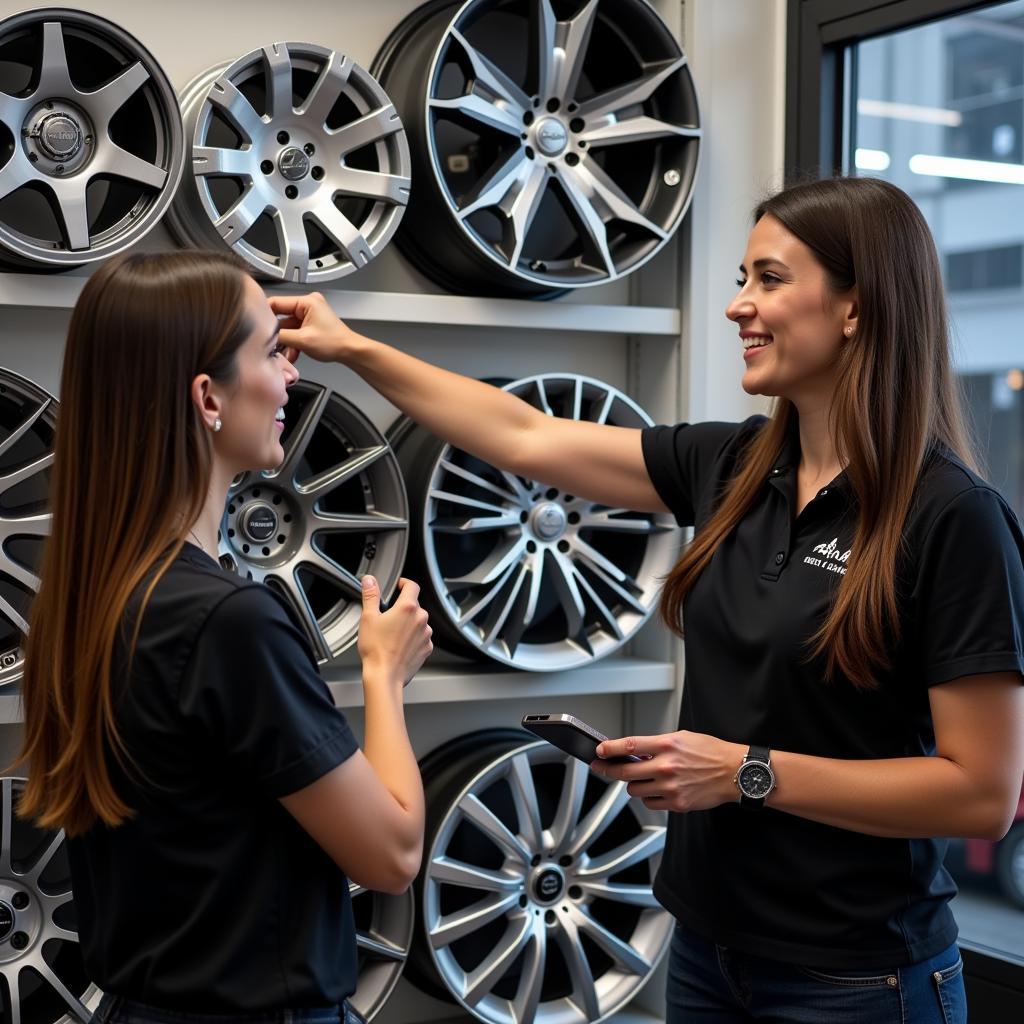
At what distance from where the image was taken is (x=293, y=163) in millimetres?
2719

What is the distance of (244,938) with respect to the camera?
160 centimetres

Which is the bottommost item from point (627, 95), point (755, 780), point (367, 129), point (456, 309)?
point (755, 780)

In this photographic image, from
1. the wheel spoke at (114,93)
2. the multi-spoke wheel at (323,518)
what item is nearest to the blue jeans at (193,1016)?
the multi-spoke wheel at (323,518)

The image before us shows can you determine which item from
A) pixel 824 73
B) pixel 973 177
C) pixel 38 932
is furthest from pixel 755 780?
pixel 973 177

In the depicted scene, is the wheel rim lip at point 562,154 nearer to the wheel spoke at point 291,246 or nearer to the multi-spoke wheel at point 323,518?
the wheel spoke at point 291,246

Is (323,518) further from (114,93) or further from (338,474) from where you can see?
(114,93)

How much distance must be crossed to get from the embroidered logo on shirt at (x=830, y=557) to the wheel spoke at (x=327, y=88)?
1411 millimetres

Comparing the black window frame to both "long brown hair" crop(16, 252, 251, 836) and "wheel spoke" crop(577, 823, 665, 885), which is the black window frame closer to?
"wheel spoke" crop(577, 823, 665, 885)

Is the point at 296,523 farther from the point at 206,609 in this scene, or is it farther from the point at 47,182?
the point at 206,609

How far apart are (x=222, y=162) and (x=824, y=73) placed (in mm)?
1551

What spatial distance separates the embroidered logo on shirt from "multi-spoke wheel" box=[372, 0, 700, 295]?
1.13 m

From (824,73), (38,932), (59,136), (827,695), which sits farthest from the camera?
(824,73)

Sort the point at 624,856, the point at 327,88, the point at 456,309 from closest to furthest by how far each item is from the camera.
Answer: the point at 327,88, the point at 456,309, the point at 624,856

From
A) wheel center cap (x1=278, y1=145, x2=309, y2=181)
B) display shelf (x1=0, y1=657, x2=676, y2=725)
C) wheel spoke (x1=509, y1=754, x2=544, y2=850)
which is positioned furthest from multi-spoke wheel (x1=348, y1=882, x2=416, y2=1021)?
wheel center cap (x1=278, y1=145, x2=309, y2=181)
